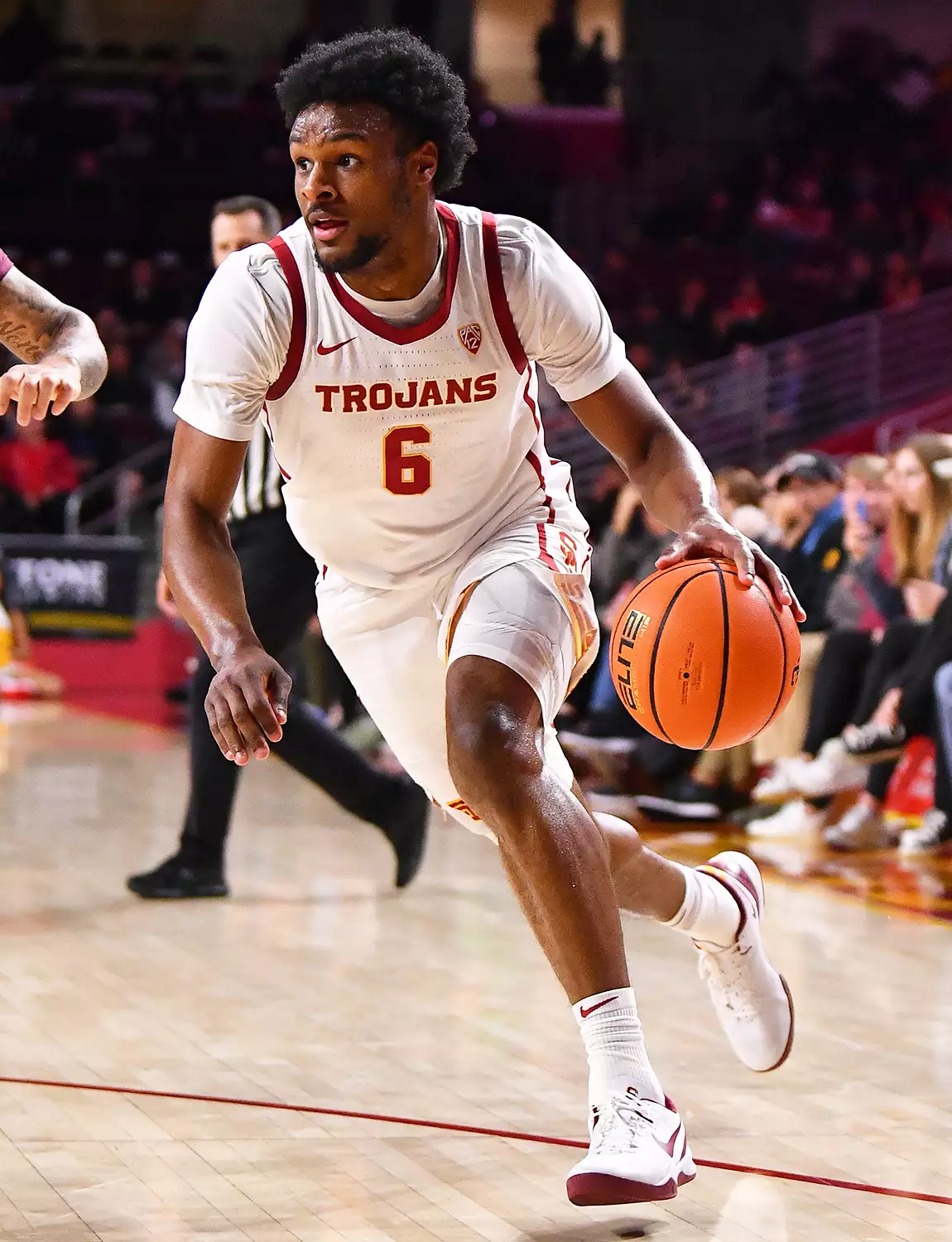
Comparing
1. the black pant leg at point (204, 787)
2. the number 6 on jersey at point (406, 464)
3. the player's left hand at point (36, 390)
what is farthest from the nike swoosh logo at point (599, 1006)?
the black pant leg at point (204, 787)

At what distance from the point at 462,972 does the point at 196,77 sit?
53.7ft

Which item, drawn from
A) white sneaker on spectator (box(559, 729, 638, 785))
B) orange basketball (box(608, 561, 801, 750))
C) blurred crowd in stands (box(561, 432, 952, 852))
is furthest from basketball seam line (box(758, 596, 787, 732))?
white sneaker on spectator (box(559, 729, 638, 785))

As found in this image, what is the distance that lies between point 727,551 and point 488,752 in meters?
0.57

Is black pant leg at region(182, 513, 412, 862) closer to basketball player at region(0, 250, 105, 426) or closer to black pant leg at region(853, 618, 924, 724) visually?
basketball player at region(0, 250, 105, 426)

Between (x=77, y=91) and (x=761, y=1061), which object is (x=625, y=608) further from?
(x=77, y=91)

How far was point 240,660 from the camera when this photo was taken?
2898 mm

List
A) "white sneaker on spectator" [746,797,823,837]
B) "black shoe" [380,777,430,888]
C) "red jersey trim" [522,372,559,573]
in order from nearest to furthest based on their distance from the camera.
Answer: "red jersey trim" [522,372,559,573], "black shoe" [380,777,430,888], "white sneaker on spectator" [746,797,823,837]

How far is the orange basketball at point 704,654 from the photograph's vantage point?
3.29m

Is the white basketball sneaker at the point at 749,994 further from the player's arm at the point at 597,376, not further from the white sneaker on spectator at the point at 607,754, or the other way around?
the white sneaker on spectator at the point at 607,754

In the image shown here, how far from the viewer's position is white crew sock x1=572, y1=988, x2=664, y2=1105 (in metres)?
2.89

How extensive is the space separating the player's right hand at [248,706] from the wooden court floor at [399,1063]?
2.51ft

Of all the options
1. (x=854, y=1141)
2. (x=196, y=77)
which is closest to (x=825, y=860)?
(x=854, y=1141)

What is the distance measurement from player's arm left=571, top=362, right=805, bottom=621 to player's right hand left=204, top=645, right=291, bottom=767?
2.52 feet

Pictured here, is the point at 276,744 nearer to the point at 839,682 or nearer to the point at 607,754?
the point at 839,682
